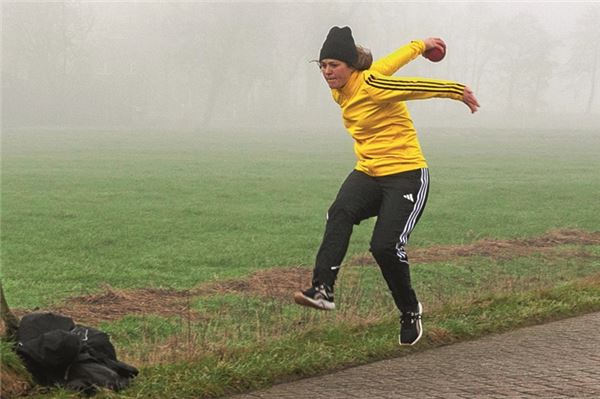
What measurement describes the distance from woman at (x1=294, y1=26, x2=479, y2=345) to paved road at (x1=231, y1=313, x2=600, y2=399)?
1.40 feet

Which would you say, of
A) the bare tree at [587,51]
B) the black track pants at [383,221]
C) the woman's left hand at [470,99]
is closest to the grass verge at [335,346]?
the black track pants at [383,221]

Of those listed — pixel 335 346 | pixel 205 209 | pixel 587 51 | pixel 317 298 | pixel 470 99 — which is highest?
pixel 587 51

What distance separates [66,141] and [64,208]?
35.2m

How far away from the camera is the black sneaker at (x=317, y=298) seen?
5988 mm

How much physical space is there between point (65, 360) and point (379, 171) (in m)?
2.39

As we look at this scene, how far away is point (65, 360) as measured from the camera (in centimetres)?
482

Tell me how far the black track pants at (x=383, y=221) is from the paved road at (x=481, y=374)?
528mm

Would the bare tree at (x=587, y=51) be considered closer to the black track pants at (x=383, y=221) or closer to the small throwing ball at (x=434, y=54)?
the small throwing ball at (x=434, y=54)

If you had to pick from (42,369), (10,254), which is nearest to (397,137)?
(42,369)

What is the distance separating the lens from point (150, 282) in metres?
11.4

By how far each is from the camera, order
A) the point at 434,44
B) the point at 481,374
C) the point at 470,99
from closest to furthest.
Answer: the point at 481,374
the point at 470,99
the point at 434,44

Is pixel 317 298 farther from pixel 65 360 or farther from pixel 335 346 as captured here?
pixel 65 360

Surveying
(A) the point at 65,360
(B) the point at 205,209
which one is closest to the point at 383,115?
(A) the point at 65,360

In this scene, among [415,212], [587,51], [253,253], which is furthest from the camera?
[587,51]
